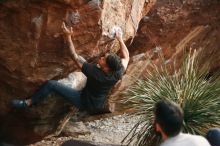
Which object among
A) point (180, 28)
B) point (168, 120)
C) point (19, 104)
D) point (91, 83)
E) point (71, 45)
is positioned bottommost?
point (19, 104)

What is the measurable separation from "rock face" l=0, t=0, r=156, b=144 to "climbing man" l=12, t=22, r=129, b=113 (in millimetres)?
205

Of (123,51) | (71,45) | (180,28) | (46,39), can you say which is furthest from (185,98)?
(180,28)

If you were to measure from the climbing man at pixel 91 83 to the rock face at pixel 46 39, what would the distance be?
0.21 m

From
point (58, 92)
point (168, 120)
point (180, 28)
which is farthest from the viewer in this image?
point (180, 28)

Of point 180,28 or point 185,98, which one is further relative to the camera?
point 180,28

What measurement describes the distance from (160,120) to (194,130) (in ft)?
9.49

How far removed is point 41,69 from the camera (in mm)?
7773

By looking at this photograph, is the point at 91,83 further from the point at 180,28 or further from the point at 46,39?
the point at 180,28

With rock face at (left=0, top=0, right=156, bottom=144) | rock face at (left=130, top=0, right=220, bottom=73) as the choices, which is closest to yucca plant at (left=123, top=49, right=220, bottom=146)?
rock face at (left=0, top=0, right=156, bottom=144)

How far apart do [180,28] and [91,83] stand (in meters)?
4.18

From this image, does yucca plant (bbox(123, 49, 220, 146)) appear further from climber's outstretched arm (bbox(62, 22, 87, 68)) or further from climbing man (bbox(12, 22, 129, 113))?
climber's outstretched arm (bbox(62, 22, 87, 68))

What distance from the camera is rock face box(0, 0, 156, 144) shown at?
724 centimetres

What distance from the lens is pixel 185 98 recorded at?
24.3ft

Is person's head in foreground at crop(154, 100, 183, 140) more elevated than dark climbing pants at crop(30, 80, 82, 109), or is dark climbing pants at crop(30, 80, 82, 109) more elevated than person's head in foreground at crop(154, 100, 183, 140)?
person's head in foreground at crop(154, 100, 183, 140)
